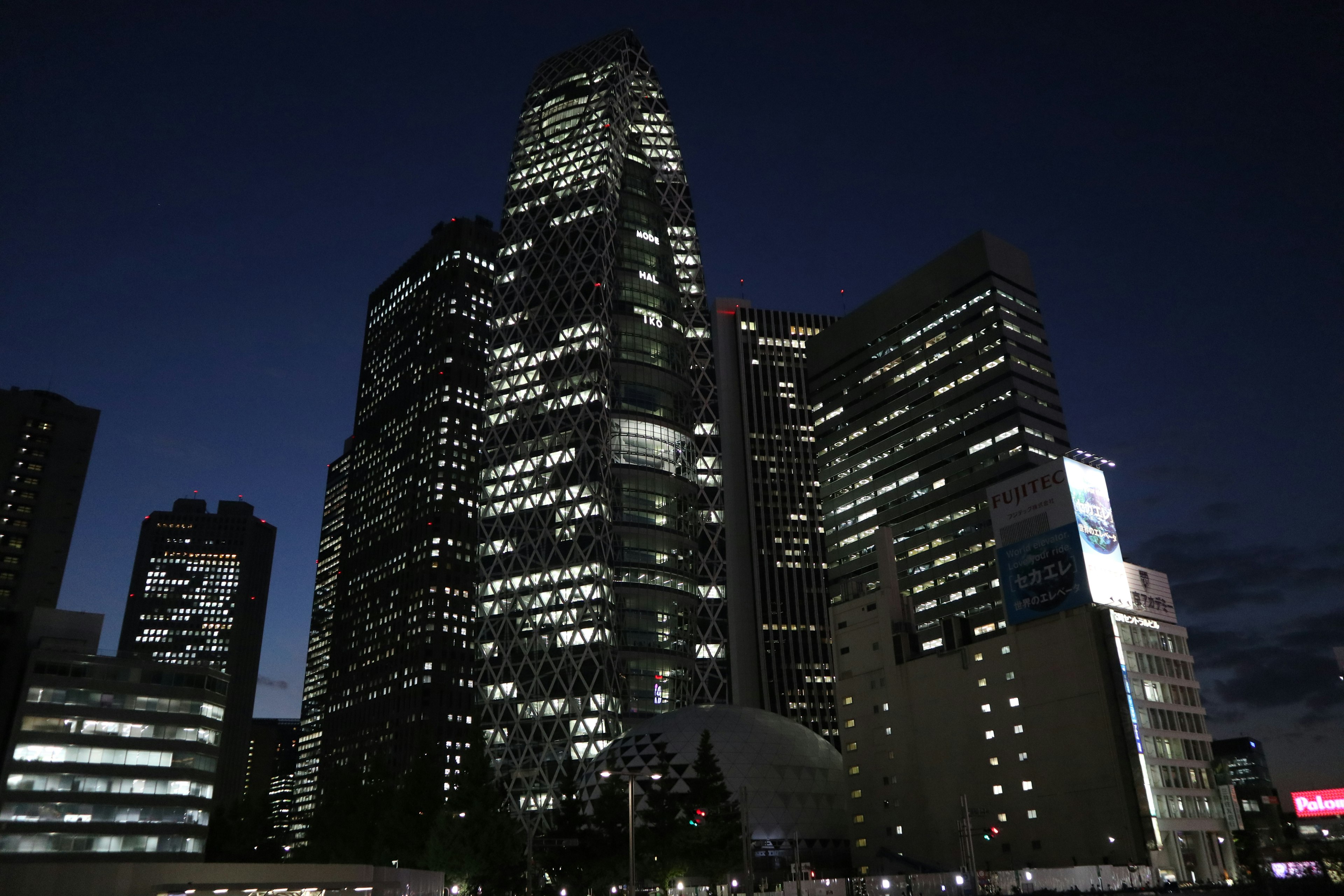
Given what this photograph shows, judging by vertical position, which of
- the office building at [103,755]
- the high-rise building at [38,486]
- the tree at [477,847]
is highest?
the high-rise building at [38,486]

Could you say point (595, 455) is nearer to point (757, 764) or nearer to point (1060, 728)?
point (757, 764)

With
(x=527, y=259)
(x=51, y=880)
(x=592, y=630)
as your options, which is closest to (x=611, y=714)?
(x=592, y=630)

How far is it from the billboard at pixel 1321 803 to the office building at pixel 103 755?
102 m

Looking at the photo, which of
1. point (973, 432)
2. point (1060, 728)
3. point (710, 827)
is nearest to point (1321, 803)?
point (1060, 728)

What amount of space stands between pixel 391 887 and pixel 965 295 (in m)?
161

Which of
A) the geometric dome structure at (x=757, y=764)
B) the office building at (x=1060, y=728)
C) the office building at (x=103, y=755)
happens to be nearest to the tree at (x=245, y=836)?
the office building at (x=103, y=755)

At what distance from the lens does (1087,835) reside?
101625mm

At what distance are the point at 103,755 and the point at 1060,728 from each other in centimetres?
9814

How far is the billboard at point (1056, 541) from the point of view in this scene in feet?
344

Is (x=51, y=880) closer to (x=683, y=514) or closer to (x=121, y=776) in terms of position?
(x=121, y=776)

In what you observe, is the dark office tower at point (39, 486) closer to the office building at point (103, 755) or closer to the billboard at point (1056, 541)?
the office building at point (103, 755)

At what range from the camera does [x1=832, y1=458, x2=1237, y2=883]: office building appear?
10044 centimetres

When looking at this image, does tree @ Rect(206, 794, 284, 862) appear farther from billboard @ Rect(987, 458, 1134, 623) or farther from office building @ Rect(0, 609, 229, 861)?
billboard @ Rect(987, 458, 1134, 623)

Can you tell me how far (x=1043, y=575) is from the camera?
357 feet
